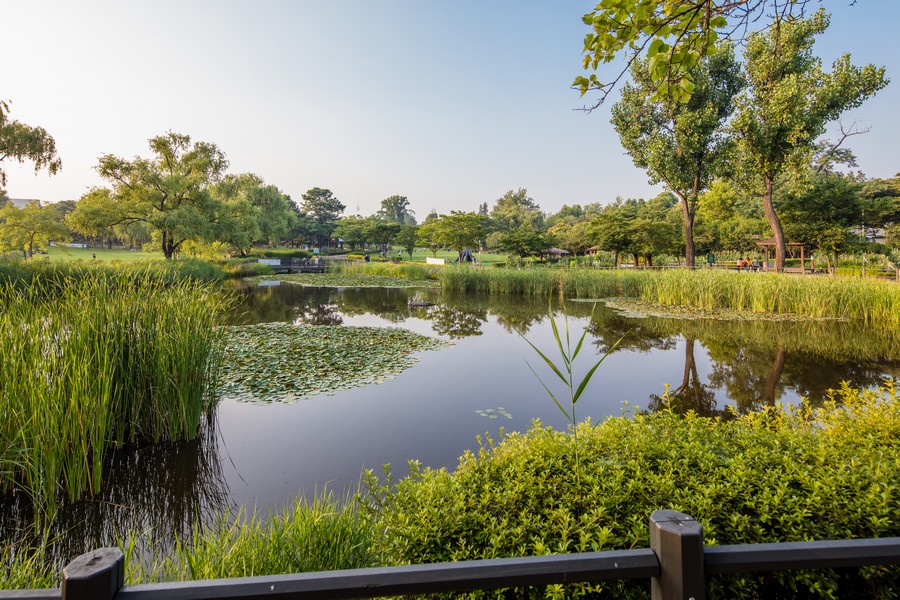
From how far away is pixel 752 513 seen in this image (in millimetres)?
1837

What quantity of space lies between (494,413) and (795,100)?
1915cm

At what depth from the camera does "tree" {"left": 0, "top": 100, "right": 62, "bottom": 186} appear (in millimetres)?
17031

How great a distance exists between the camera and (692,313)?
42.6ft

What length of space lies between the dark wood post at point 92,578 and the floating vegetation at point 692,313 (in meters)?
13.8

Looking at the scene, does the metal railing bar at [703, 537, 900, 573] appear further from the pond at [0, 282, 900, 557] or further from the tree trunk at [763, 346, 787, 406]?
the tree trunk at [763, 346, 787, 406]

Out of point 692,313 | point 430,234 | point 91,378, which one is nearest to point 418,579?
point 91,378

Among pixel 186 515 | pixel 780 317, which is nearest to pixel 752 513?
pixel 186 515

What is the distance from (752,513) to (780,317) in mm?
12858

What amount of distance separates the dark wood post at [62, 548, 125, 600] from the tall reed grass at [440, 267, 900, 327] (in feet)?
35.1

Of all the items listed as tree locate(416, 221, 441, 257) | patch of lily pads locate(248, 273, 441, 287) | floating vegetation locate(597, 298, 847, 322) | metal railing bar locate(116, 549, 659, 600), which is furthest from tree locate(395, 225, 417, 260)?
metal railing bar locate(116, 549, 659, 600)

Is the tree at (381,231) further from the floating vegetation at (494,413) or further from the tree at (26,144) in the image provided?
the floating vegetation at (494,413)

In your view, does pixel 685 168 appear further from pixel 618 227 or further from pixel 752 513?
pixel 752 513

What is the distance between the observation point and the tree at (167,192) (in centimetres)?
2181

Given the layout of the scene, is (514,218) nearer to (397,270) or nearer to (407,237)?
(407,237)
